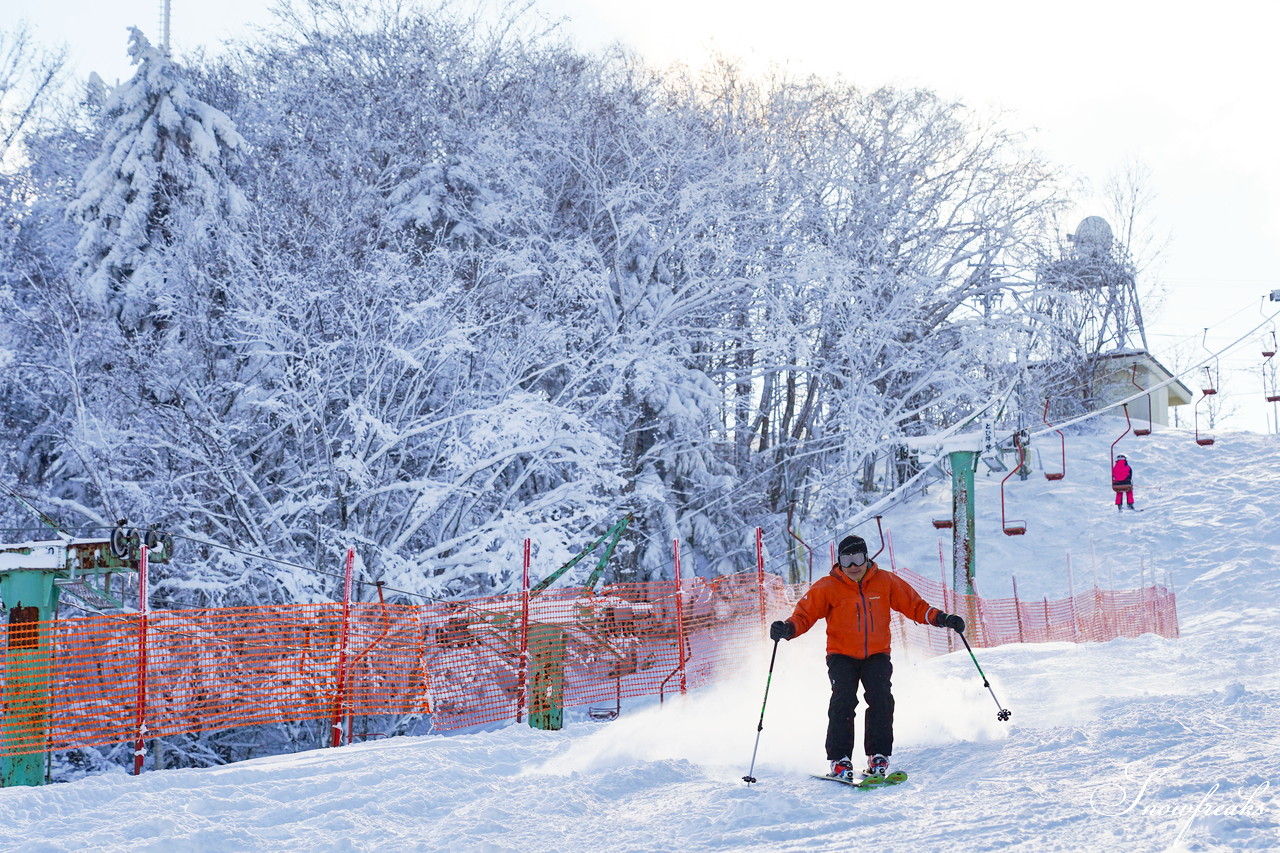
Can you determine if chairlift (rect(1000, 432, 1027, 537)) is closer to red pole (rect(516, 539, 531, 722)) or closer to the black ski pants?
red pole (rect(516, 539, 531, 722))

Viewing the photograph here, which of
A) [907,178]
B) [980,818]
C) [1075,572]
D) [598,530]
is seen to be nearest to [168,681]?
[598,530]

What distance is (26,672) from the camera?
9680 mm

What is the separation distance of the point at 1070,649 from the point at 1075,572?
1672 cm

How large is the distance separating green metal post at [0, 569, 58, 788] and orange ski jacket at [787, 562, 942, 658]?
20.2 feet

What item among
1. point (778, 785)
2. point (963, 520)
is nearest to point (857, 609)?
point (778, 785)

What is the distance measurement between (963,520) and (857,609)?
13.7 meters

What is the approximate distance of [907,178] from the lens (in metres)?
33.5

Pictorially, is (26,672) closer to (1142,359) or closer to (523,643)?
(523,643)

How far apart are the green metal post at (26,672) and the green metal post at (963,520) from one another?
1409 centimetres

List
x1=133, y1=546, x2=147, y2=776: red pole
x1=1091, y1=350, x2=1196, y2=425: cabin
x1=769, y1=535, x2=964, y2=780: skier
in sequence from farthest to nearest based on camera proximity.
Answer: x1=1091, y1=350, x2=1196, y2=425: cabin < x1=133, y1=546, x2=147, y2=776: red pole < x1=769, y1=535, x2=964, y2=780: skier

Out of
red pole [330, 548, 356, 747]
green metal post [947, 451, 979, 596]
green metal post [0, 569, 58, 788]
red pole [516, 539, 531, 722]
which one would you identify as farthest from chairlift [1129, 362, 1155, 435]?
green metal post [0, 569, 58, 788]

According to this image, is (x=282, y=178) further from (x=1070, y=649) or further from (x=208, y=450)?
(x=1070, y=649)

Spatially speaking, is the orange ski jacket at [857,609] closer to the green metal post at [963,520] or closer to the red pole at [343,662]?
the red pole at [343,662]

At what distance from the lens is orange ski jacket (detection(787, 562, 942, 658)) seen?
7.30 metres
